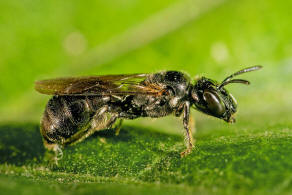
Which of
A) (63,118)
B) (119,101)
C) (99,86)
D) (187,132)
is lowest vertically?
(187,132)

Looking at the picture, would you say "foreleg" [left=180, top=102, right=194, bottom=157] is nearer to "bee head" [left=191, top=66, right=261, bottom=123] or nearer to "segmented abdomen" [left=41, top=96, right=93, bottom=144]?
"bee head" [left=191, top=66, right=261, bottom=123]

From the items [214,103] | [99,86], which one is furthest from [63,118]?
[214,103]

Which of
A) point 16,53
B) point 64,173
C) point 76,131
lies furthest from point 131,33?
point 64,173

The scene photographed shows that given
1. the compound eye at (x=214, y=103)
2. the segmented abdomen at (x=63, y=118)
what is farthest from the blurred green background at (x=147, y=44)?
the segmented abdomen at (x=63, y=118)

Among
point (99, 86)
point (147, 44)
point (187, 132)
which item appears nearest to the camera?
point (187, 132)

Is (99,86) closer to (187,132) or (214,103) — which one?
(187,132)

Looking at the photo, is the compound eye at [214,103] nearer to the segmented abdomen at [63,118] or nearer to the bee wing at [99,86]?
the bee wing at [99,86]

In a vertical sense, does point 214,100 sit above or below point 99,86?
below

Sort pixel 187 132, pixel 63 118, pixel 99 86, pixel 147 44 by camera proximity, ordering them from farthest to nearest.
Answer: pixel 147 44
pixel 99 86
pixel 63 118
pixel 187 132
